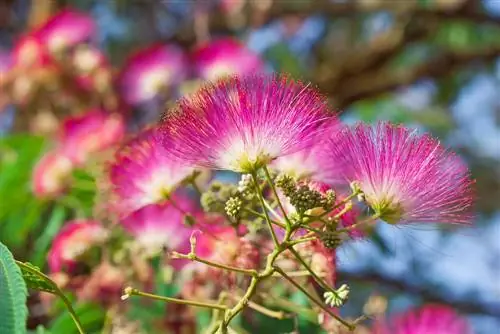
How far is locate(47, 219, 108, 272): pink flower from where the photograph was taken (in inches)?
54.5

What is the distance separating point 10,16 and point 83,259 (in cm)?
246

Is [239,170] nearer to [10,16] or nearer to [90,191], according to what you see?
[90,191]

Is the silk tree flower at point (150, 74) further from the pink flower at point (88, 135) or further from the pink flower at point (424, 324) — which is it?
the pink flower at point (424, 324)

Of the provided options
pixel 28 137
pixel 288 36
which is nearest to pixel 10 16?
pixel 288 36

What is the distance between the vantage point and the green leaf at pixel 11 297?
0.63 m

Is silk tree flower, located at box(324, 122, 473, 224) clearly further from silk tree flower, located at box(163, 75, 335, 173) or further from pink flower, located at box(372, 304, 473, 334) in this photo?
pink flower, located at box(372, 304, 473, 334)

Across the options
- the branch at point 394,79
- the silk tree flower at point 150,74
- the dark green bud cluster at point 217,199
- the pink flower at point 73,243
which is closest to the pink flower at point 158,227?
the pink flower at point 73,243

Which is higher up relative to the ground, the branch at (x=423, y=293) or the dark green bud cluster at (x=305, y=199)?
the branch at (x=423, y=293)

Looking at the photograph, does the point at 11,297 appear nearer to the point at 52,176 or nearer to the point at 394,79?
the point at 52,176

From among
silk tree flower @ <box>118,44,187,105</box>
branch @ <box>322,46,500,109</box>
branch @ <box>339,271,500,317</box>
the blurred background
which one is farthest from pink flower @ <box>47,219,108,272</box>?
branch @ <box>322,46,500,109</box>

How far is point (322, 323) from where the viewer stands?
0.88 meters

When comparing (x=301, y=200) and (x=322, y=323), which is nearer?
(x=301, y=200)

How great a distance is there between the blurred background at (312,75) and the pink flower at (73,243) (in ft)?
0.34

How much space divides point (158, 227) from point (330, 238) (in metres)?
0.51
